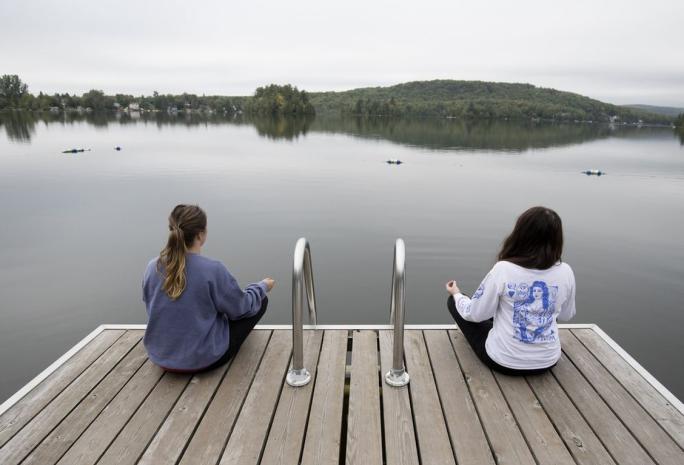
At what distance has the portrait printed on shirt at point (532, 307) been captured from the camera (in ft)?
9.04

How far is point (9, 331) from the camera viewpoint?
592 cm

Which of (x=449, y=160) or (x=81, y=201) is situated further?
(x=449, y=160)

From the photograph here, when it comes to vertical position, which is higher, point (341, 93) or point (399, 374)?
point (341, 93)

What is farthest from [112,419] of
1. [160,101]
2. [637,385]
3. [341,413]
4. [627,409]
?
[160,101]

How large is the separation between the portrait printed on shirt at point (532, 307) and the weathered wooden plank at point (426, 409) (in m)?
0.74

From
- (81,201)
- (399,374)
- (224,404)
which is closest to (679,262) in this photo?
(399,374)

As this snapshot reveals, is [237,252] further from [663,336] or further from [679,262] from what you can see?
[679,262]

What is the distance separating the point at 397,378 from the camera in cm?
303

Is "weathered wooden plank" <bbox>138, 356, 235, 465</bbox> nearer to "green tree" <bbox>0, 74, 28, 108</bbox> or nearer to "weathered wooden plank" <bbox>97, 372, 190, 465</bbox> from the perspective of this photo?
"weathered wooden plank" <bbox>97, 372, 190, 465</bbox>

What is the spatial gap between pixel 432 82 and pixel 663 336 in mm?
147033

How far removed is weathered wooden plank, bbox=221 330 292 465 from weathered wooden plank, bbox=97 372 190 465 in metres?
0.50

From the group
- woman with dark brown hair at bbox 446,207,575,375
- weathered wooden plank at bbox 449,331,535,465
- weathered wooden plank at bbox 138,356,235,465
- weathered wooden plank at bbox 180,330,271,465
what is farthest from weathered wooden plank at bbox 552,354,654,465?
weathered wooden plank at bbox 138,356,235,465

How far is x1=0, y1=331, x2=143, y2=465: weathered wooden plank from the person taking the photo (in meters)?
2.38

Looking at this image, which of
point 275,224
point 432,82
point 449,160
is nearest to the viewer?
point 275,224
